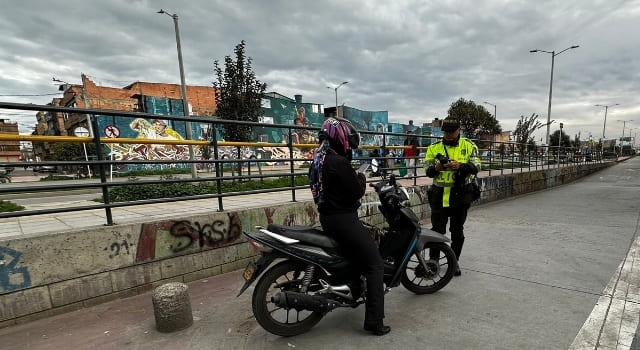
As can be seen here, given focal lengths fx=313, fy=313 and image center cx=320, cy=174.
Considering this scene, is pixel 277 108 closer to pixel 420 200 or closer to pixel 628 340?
pixel 420 200

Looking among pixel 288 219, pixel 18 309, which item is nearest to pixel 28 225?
pixel 18 309

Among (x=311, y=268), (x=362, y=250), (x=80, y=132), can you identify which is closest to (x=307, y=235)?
(x=311, y=268)

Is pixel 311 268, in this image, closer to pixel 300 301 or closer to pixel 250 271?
pixel 300 301

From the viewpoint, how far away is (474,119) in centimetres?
3966

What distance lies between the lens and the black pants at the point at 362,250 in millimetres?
2559

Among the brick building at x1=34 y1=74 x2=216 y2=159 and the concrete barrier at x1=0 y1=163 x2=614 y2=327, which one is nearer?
the concrete barrier at x1=0 y1=163 x2=614 y2=327

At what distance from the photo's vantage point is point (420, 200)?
24.1ft

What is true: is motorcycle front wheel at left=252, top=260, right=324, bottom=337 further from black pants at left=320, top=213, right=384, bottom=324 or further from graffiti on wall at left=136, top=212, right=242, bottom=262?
graffiti on wall at left=136, top=212, right=242, bottom=262

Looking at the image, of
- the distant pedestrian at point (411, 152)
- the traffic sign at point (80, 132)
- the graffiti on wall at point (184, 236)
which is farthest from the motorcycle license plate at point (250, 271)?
the distant pedestrian at point (411, 152)

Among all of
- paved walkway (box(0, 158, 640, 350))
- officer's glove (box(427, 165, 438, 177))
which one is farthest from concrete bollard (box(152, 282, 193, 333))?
officer's glove (box(427, 165, 438, 177))

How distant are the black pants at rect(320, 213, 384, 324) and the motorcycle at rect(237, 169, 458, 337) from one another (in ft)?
0.30

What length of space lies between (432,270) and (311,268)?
156 centimetres

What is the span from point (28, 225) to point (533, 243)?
7.31 meters

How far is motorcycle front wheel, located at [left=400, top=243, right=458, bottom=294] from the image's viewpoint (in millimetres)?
3389
